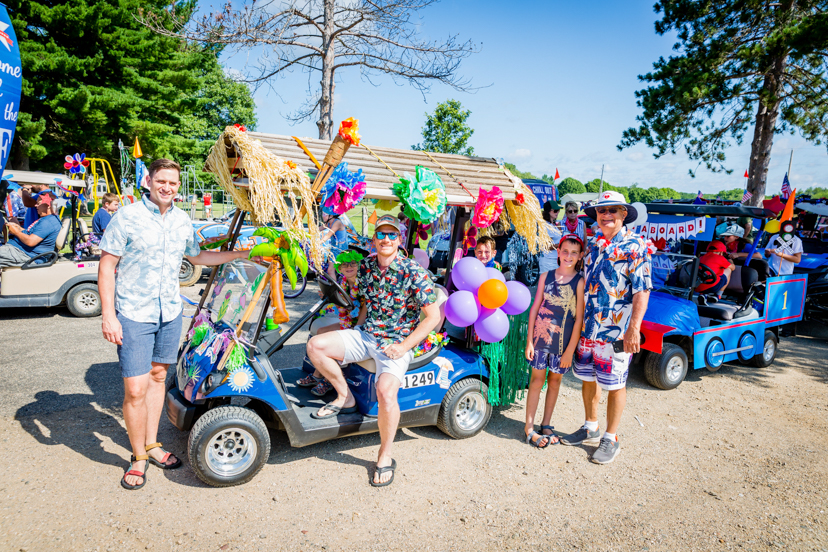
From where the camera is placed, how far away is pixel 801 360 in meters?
6.33

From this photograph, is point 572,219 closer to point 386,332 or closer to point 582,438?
point 582,438

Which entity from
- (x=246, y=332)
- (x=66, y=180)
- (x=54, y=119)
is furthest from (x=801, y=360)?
(x=54, y=119)

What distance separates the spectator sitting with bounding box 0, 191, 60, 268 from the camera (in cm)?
635

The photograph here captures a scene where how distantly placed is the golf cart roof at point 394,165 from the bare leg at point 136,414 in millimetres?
1541

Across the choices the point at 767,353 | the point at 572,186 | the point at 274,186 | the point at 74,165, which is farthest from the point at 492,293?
the point at 572,186

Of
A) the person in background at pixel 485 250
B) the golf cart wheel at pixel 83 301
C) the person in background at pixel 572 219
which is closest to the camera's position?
the person in background at pixel 485 250

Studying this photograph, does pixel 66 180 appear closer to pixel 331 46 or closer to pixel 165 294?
pixel 331 46

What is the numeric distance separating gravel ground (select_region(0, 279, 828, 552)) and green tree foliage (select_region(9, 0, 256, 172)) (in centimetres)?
1690

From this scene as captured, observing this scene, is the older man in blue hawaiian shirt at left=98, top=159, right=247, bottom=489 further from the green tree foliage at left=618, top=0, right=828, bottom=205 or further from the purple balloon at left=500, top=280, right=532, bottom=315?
the green tree foliage at left=618, top=0, right=828, bottom=205

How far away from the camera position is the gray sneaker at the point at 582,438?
3873 mm

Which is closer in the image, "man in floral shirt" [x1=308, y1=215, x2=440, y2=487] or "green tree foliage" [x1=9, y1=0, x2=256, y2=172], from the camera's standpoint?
"man in floral shirt" [x1=308, y1=215, x2=440, y2=487]

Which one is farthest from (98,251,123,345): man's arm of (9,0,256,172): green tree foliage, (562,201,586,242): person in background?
(9,0,256,172): green tree foliage

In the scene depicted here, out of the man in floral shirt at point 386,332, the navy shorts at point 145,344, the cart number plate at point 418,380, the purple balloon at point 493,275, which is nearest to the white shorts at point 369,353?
the man in floral shirt at point 386,332

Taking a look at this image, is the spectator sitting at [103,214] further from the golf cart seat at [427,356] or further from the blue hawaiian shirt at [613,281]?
the blue hawaiian shirt at [613,281]
